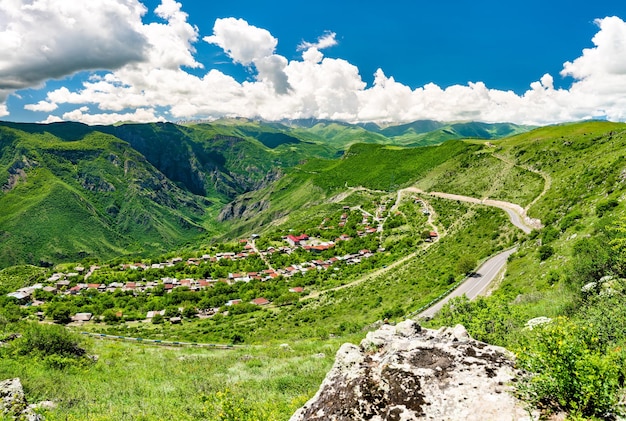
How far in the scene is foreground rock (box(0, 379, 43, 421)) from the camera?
9.52m

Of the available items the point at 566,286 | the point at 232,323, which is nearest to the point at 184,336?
the point at 232,323

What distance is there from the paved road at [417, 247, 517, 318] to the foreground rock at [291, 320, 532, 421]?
29.6 m

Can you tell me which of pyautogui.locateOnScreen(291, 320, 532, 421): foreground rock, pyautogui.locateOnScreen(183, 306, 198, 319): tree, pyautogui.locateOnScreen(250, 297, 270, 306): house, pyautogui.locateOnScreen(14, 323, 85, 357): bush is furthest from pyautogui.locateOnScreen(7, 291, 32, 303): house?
pyautogui.locateOnScreen(291, 320, 532, 421): foreground rock

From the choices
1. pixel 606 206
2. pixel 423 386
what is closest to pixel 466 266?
pixel 606 206

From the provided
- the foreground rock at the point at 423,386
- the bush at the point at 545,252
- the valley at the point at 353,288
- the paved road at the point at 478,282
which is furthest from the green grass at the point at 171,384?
the bush at the point at 545,252

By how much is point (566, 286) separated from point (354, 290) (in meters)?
44.1

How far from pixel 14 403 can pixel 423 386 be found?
42.4 ft

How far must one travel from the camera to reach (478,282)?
1667 inches

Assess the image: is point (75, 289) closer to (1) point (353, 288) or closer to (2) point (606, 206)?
(1) point (353, 288)

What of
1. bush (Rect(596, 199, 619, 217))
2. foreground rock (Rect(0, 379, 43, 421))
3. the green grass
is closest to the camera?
foreground rock (Rect(0, 379, 43, 421))

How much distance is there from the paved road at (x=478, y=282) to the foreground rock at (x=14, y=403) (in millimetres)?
32769

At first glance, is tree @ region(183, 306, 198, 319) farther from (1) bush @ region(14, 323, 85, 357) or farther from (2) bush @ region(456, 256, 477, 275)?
(2) bush @ region(456, 256, 477, 275)

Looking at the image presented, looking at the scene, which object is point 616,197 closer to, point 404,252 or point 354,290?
point 354,290

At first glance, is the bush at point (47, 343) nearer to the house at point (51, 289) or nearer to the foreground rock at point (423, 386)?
the foreground rock at point (423, 386)
